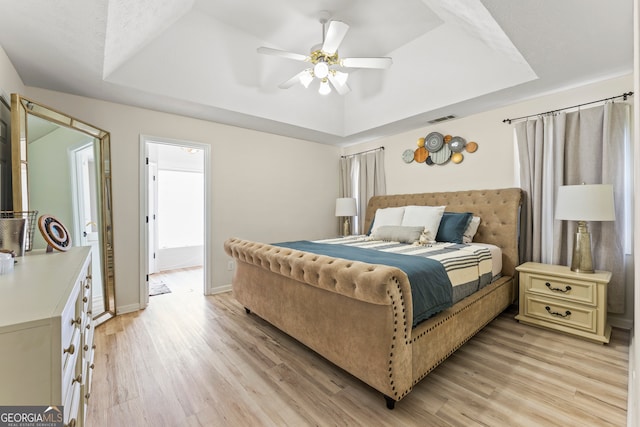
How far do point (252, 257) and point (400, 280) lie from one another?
1451mm

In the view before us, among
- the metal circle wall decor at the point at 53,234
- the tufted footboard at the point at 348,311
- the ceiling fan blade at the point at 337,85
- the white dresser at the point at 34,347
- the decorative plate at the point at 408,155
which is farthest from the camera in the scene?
the decorative plate at the point at 408,155

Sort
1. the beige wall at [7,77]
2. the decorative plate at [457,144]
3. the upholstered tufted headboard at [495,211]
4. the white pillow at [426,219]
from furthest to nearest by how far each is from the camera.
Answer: the decorative plate at [457,144], the white pillow at [426,219], the upholstered tufted headboard at [495,211], the beige wall at [7,77]

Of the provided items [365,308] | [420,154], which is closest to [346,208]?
[420,154]

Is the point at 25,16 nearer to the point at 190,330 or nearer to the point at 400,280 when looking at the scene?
the point at 190,330

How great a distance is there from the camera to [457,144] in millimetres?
3543

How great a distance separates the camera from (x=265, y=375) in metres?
1.89

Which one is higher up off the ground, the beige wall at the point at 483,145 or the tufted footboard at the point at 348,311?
the beige wall at the point at 483,145

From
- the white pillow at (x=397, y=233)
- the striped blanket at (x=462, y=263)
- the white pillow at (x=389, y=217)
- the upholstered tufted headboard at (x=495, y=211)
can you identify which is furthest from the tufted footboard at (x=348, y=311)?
the upholstered tufted headboard at (x=495, y=211)

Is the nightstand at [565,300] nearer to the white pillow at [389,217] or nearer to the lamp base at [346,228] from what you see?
the white pillow at [389,217]

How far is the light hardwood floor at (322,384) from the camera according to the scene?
1517mm

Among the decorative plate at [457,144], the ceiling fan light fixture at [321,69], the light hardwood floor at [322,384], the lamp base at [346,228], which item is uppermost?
the ceiling fan light fixture at [321,69]

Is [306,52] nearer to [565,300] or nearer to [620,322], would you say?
[565,300]

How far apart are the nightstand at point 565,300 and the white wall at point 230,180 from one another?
3.10 m

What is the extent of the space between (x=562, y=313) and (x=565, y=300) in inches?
4.9
